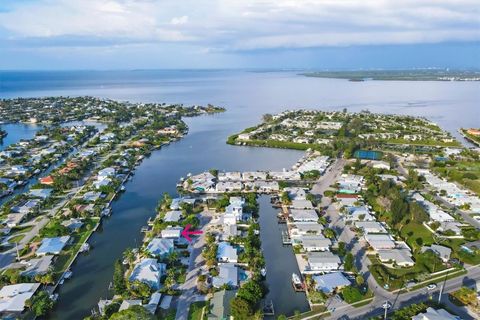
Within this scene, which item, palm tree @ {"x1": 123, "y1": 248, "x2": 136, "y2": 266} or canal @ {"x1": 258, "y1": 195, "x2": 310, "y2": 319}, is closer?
canal @ {"x1": 258, "y1": 195, "x2": 310, "y2": 319}

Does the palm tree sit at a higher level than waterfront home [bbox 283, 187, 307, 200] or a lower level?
lower

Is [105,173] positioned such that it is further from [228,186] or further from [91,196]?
[228,186]

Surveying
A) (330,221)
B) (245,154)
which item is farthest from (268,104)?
(330,221)

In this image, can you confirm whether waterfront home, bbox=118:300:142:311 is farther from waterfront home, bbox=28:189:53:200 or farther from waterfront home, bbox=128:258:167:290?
waterfront home, bbox=28:189:53:200

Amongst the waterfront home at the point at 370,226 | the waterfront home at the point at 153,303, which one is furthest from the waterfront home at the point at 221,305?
the waterfront home at the point at 370,226

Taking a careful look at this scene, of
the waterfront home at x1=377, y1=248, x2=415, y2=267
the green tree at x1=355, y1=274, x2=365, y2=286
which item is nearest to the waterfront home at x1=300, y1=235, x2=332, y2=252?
the waterfront home at x1=377, y1=248, x2=415, y2=267

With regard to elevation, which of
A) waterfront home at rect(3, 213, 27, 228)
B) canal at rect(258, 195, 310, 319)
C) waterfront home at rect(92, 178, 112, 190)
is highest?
waterfront home at rect(92, 178, 112, 190)

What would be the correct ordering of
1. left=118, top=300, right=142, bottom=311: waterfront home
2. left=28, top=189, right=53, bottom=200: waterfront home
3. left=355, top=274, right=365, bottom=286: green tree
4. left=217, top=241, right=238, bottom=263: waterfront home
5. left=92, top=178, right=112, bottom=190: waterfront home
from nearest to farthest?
1. left=118, top=300, right=142, bottom=311: waterfront home
2. left=355, top=274, right=365, bottom=286: green tree
3. left=217, top=241, right=238, bottom=263: waterfront home
4. left=28, top=189, right=53, bottom=200: waterfront home
5. left=92, top=178, right=112, bottom=190: waterfront home

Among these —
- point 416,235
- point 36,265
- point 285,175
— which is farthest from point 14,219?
point 416,235
